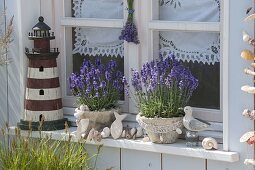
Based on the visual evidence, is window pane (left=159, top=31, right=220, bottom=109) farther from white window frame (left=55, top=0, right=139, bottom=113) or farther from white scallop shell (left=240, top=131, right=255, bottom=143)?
white scallop shell (left=240, top=131, right=255, bottom=143)

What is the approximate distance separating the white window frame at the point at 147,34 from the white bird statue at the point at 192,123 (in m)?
0.11

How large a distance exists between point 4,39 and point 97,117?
62 cm

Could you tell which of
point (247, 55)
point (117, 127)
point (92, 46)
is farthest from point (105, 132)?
point (247, 55)

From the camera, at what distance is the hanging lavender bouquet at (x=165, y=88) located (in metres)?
3.60

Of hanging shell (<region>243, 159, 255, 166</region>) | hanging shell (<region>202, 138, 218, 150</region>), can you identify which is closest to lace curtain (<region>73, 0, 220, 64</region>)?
hanging shell (<region>202, 138, 218, 150</region>)

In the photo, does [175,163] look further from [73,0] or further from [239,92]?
[73,0]

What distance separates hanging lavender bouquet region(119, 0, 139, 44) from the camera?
3.80 m

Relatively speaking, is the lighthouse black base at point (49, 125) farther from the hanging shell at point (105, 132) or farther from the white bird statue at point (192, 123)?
the white bird statue at point (192, 123)

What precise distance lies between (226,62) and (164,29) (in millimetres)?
489

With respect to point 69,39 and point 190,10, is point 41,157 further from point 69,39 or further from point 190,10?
point 190,10

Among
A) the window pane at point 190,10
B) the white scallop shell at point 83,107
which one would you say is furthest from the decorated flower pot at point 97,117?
the window pane at point 190,10

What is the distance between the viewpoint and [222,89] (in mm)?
3621

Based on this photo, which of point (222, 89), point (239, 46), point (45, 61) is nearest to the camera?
point (239, 46)

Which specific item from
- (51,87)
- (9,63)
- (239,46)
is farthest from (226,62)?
(9,63)
